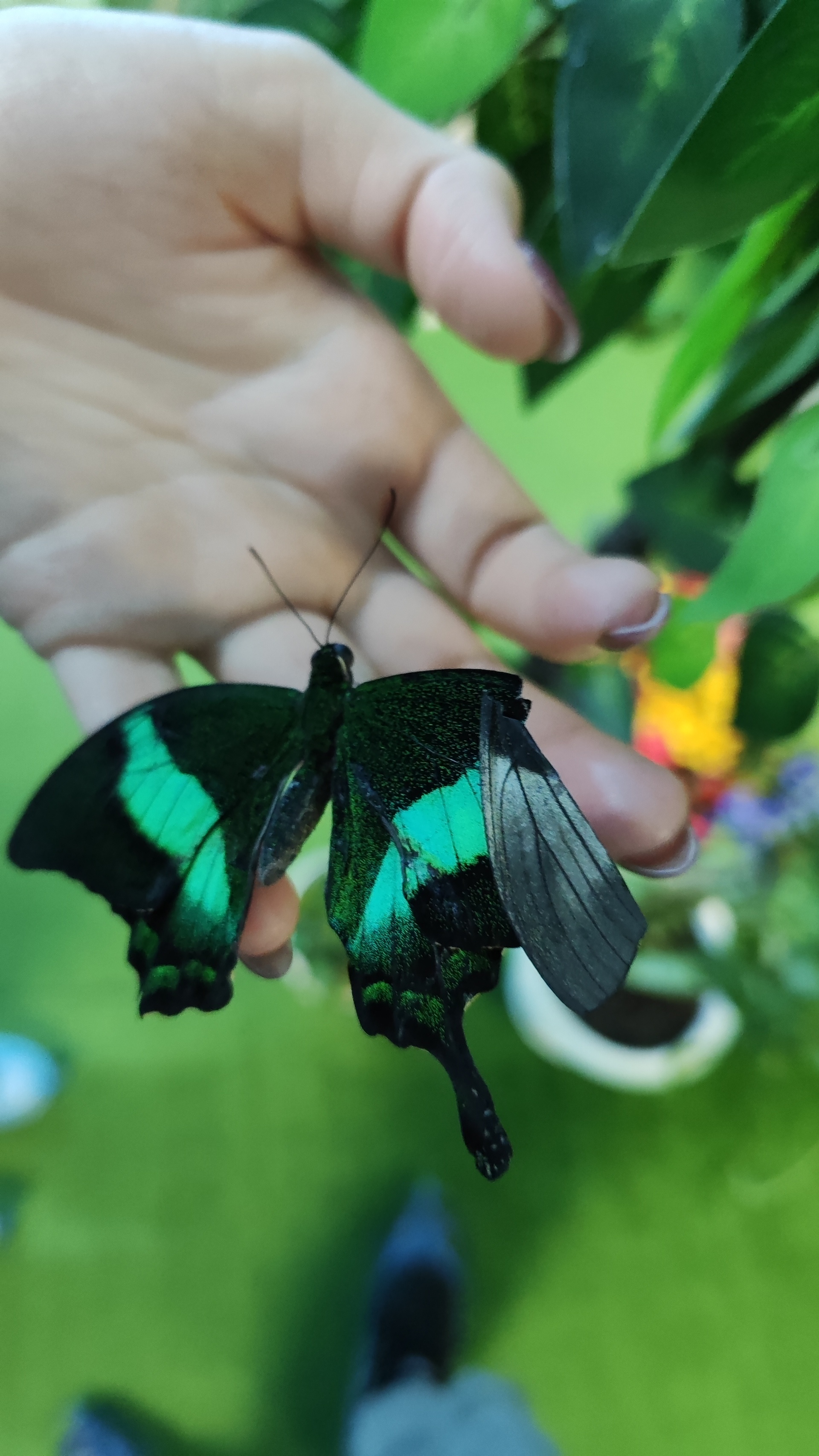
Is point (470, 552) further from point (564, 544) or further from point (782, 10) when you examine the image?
point (782, 10)

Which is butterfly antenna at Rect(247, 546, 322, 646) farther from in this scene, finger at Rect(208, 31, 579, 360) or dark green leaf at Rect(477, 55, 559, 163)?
dark green leaf at Rect(477, 55, 559, 163)

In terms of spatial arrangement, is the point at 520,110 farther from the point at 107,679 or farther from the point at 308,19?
the point at 107,679

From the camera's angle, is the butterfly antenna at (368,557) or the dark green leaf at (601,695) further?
the dark green leaf at (601,695)

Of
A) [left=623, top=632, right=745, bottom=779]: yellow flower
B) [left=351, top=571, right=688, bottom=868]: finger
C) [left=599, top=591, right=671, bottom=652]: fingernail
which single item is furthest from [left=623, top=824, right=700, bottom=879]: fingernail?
[left=623, top=632, right=745, bottom=779]: yellow flower

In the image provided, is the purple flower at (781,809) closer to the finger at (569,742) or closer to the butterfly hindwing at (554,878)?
the finger at (569,742)

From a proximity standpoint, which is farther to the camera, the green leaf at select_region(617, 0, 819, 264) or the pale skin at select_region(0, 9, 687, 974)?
the pale skin at select_region(0, 9, 687, 974)

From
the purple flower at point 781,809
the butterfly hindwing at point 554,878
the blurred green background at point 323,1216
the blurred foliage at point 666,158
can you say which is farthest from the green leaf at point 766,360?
the blurred green background at point 323,1216
